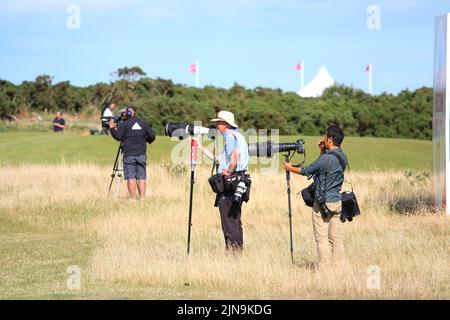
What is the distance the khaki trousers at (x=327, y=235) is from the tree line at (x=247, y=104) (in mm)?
30037

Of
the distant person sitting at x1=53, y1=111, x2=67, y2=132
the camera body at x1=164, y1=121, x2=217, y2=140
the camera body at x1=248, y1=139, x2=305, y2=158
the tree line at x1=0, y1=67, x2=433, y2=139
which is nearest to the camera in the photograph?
the camera body at x1=248, y1=139, x2=305, y2=158

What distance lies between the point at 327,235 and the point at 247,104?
34.6 m

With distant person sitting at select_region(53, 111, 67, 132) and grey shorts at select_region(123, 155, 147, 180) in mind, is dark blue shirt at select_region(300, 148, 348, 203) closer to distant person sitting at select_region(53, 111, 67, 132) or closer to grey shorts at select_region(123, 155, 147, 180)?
grey shorts at select_region(123, 155, 147, 180)

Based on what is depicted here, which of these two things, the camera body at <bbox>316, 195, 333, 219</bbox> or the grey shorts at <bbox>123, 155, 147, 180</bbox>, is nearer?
the camera body at <bbox>316, 195, 333, 219</bbox>

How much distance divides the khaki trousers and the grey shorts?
8.06 m

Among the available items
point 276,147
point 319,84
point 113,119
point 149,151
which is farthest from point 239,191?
point 319,84

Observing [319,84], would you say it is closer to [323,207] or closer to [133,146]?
[133,146]

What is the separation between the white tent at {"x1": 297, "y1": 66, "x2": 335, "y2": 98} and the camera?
64.0m

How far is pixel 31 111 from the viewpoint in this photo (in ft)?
178

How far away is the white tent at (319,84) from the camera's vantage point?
210ft

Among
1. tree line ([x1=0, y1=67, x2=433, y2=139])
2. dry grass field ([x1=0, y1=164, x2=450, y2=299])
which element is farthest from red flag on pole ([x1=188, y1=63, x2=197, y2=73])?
dry grass field ([x1=0, y1=164, x2=450, y2=299])

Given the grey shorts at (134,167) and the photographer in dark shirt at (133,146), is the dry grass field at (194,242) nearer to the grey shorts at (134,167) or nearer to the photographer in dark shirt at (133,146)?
the photographer in dark shirt at (133,146)

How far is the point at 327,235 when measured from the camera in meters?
10.4

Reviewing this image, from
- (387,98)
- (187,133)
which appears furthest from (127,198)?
(387,98)
